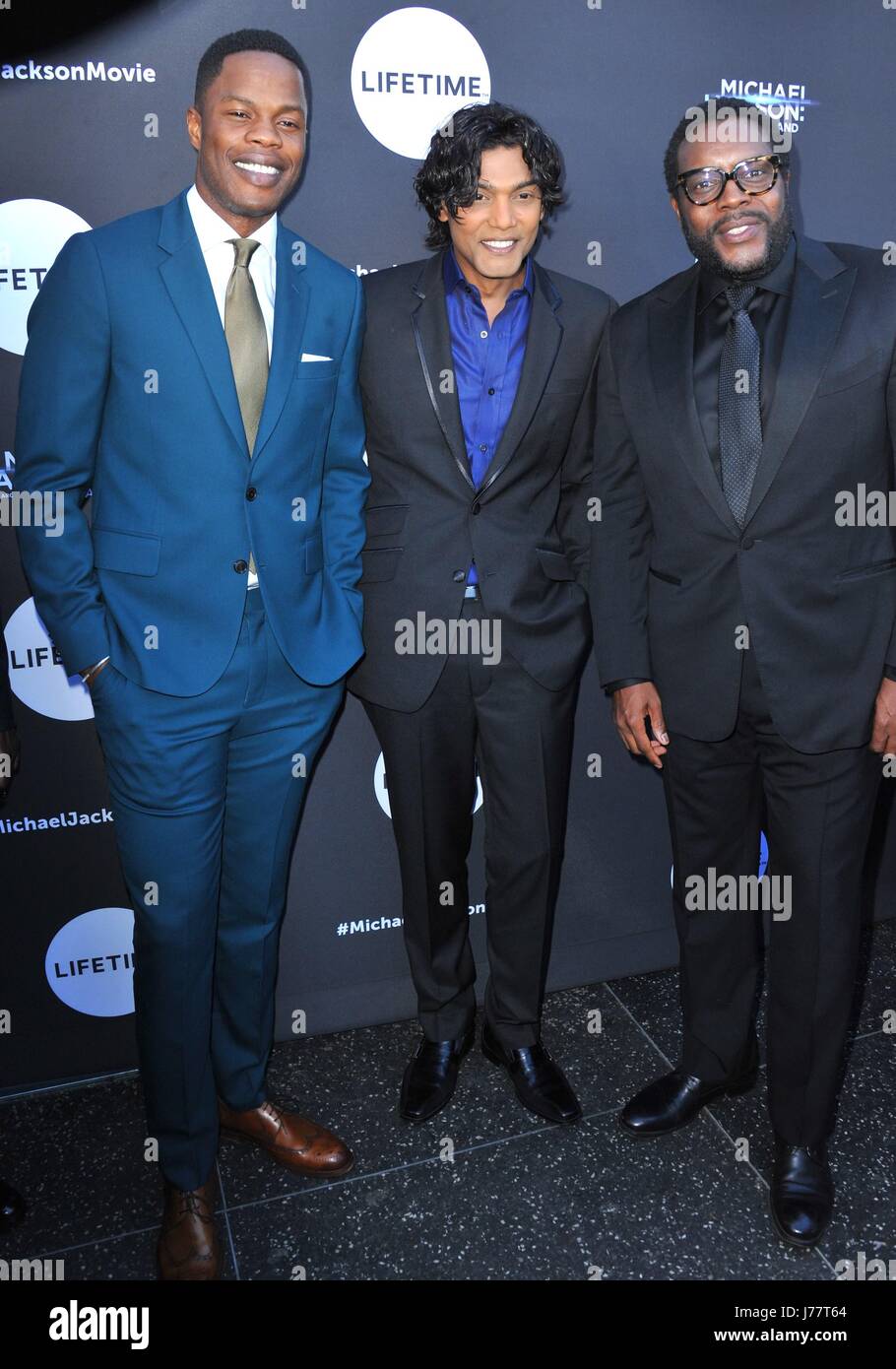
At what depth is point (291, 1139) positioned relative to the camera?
2658 mm

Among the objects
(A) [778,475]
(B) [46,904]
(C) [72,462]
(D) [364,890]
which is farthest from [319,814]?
(A) [778,475]

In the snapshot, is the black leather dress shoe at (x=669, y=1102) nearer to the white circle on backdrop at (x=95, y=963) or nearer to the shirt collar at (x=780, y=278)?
the white circle on backdrop at (x=95, y=963)

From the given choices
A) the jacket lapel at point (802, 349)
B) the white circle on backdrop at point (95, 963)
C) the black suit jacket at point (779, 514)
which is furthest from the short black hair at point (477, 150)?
the white circle on backdrop at point (95, 963)

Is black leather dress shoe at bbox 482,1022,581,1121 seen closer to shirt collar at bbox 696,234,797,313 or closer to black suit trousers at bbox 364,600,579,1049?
black suit trousers at bbox 364,600,579,1049

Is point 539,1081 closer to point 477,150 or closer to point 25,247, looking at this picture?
point 477,150

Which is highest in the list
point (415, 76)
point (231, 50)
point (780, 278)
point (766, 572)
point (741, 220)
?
point (415, 76)

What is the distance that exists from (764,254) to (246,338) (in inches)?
41.5

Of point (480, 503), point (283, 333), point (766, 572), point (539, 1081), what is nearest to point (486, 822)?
point (539, 1081)

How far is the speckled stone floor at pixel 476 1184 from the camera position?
2.38m

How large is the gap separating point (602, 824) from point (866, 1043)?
953mm

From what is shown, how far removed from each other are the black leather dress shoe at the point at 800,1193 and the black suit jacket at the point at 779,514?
96 centimetres

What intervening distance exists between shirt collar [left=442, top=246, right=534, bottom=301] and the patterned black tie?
49 centimetres

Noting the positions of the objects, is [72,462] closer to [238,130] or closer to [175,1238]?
[238,130]

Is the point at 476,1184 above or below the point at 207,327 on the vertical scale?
below
